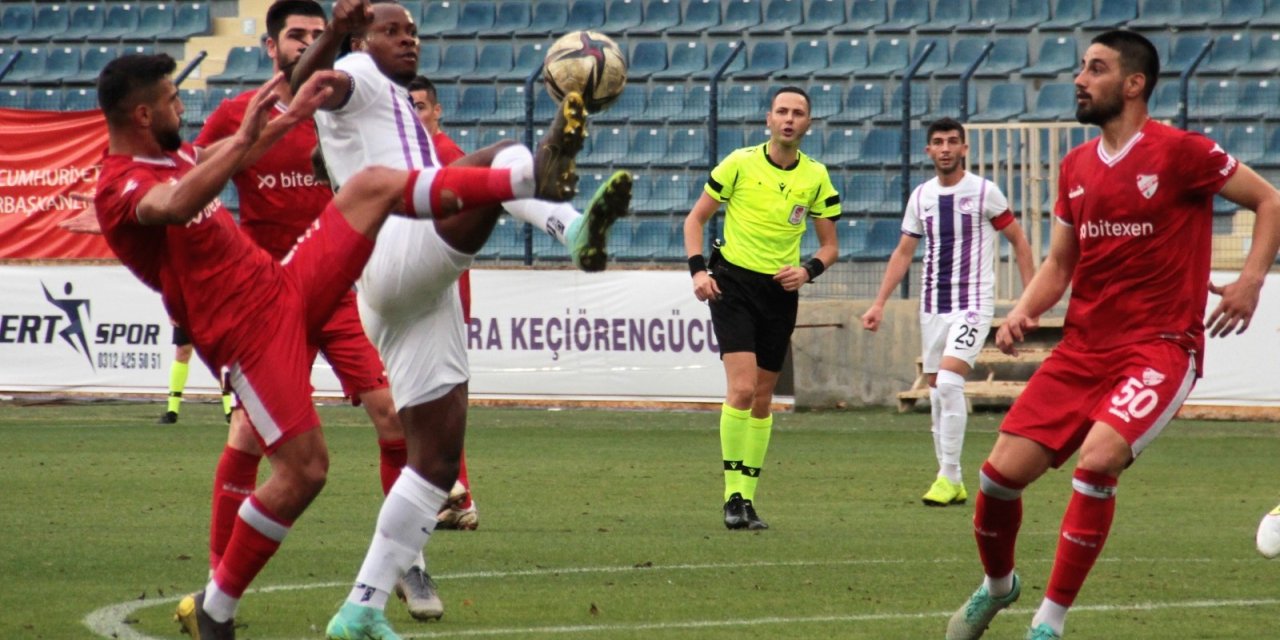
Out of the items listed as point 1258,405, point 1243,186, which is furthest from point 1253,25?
point 1243,186

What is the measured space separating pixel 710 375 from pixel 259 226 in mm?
10563

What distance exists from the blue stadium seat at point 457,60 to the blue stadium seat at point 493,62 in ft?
0.30

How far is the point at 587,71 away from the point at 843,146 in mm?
13632

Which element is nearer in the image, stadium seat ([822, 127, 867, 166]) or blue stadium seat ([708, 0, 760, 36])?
stadium seat ([822, 127, 867, 166])

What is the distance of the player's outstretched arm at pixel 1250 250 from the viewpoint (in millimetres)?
6203

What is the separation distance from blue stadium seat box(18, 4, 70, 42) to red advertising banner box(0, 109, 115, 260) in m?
4.50

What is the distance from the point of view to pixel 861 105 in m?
20.4

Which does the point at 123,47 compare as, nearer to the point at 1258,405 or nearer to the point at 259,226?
the point at 1258,405

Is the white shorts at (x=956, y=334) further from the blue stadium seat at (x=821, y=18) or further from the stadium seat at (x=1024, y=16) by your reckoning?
the blue stadium seat at (x=821, y=18)

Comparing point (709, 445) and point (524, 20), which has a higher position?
point (524, 20)

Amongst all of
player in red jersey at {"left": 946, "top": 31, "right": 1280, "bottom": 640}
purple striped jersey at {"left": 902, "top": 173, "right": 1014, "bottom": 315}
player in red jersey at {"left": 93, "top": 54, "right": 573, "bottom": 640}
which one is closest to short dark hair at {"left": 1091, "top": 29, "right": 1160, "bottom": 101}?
player in red jersey at {"left": 946, "top": 31, "right": 1280, "bottom": 640}

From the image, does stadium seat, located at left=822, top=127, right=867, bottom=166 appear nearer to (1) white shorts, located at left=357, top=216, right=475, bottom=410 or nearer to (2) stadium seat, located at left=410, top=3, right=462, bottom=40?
(2) stadium seat, located at left=410, top=3, right=462, bottom=40

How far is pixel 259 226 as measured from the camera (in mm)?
7527

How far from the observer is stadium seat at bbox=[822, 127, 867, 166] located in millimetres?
20078
